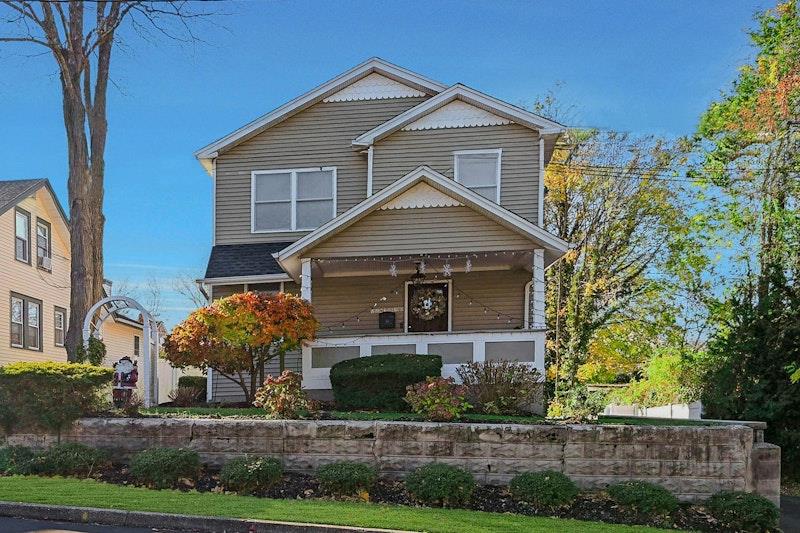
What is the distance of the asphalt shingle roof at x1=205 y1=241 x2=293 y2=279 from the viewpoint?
16.7m

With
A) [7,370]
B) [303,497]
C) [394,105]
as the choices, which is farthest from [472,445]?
[394,105]

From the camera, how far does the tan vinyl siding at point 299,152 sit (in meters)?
17.7

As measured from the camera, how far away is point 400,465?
985cm

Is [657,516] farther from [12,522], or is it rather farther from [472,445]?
[12,522]

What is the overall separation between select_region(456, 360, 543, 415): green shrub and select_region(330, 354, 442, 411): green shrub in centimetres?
72

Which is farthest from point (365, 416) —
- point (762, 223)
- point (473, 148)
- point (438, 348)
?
point (762, 223)

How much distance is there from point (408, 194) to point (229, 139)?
6.09 meters

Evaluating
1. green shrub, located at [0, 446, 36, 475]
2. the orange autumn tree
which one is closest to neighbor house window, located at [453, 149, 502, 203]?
the orange autumn tree

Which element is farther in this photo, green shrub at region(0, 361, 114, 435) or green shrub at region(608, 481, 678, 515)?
green shrub at region(0, 361, 114, 435)

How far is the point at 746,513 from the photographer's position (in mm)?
8844

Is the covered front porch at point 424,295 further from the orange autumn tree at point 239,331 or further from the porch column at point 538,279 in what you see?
the orange autumn tree at point 239,331

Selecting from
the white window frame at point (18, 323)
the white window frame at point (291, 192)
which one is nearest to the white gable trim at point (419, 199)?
the white window frame at point (291, 192)

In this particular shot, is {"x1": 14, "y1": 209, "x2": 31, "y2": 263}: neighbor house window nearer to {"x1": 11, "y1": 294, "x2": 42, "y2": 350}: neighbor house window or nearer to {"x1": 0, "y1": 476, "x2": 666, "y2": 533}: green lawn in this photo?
{"x1": 11, "y1": 294, "x2": 42, "y2": 350}: neighbor house window

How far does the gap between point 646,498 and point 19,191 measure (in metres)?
23.4
